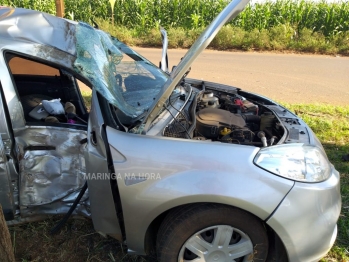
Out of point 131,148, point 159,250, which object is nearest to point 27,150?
point 131,148

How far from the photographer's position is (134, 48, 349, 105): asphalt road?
685 centimetres

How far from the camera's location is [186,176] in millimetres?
2008

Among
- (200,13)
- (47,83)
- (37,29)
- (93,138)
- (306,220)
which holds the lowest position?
(200,13)

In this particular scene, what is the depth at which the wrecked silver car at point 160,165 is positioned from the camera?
200 centimetres

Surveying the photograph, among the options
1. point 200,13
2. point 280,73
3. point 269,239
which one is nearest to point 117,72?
point 269,239

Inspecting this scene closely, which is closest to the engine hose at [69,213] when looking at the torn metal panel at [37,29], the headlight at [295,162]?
the torn metal panel at [37,29]

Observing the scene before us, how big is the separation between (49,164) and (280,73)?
7.13 metres

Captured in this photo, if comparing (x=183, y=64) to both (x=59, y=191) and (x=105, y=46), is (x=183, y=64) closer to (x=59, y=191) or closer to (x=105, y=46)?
(x=105, y=46)

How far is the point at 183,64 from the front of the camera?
2096 millimetres

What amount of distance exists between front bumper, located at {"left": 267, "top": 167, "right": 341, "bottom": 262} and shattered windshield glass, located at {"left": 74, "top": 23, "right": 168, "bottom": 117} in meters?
1.12

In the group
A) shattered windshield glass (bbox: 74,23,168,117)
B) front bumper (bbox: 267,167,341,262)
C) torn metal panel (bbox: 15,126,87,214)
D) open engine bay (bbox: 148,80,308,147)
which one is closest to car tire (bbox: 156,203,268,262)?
front bumper (bbox: 267,167,341,262)

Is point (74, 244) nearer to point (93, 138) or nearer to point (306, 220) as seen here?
point (93, 138)

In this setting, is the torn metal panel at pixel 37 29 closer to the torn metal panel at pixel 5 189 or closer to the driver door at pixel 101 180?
the driver door at pixel 101 180

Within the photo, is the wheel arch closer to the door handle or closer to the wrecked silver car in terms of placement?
the wrecked silver car
